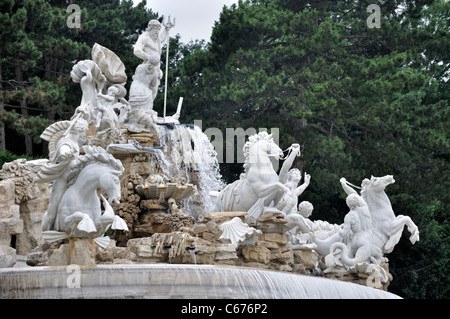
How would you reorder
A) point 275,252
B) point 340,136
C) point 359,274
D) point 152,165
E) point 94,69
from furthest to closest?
point 340,136, point 94,69, point 152,165, point 359,274, point 275,252

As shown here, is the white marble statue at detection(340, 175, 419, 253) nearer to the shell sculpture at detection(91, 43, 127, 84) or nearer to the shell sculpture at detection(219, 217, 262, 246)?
the shell sculpture at detection(219, 217, 262, 246)

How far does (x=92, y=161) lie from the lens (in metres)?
12.1

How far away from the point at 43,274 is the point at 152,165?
23.5ft

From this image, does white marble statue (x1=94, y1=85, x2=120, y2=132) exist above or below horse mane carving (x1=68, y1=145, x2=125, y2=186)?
above

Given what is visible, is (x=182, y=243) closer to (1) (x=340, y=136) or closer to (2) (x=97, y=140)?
(2) (x=97, y=140)

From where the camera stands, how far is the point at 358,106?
2636 cm

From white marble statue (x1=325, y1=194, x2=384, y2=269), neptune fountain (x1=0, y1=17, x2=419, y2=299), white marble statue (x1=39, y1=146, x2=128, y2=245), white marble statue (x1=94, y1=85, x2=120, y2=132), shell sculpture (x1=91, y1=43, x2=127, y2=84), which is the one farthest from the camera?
shell sculpture (x1=91, y1=43, x2=127, y2=84)

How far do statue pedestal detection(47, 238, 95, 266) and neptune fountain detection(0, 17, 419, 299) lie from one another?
0.01 metres

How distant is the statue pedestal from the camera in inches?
470

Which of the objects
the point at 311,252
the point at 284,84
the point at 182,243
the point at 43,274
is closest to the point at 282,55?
the point at 284,84

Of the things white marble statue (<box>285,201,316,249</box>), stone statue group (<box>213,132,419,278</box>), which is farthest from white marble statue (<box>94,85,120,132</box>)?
white marble statue (<box>285,201,316,249</box>)

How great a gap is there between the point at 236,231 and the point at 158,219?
9.60 ft

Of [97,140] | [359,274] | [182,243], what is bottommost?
[359,274]
